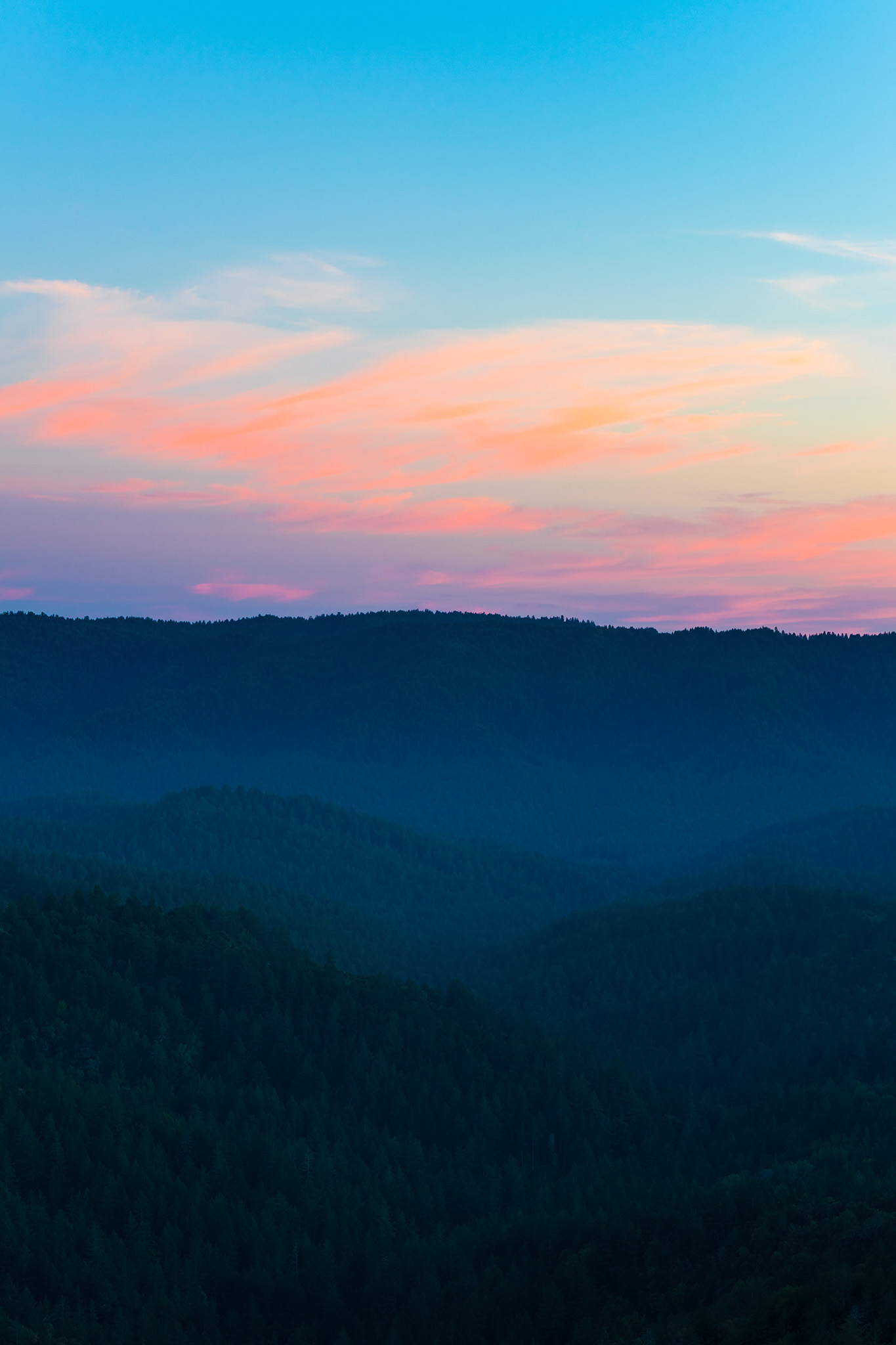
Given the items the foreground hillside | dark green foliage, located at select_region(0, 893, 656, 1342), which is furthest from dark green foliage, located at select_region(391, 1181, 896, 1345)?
dark green foliage, located at select_region(0, 893, 656, 1342)

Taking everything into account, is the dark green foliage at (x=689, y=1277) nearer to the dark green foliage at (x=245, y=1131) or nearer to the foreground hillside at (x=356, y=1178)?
the foreground hillside at (x=356, y=1178)

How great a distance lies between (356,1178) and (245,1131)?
16093mm

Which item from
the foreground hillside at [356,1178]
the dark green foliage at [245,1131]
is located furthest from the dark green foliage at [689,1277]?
the dark green foliage at [245,1131]

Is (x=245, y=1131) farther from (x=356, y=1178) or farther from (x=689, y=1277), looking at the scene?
(x=689, y=1277)

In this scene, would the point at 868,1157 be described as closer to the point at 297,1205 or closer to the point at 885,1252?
the point at 885,1252

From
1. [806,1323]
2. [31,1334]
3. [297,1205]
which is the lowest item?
[297,1205]

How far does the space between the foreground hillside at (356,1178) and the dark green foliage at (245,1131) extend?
15.6 inches

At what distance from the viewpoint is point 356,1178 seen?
147625 millimetres

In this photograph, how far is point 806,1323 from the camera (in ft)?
259

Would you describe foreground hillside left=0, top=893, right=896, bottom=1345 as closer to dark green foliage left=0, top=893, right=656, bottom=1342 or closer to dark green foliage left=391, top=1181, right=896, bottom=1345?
dark green foliage left=391, top=1181, right=896, bottom=1345

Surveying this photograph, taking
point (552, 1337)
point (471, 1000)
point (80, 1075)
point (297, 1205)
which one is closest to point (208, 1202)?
point (297, 1205)

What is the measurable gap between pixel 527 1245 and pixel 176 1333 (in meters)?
36.1

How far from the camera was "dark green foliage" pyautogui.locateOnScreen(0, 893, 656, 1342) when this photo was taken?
117 meters

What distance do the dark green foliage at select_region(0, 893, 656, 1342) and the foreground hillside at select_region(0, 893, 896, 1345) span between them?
1.30ft
